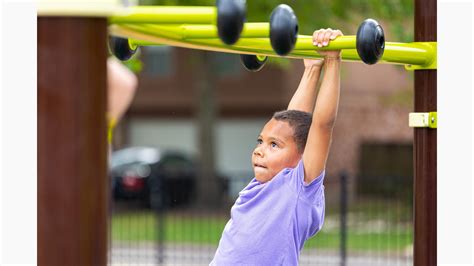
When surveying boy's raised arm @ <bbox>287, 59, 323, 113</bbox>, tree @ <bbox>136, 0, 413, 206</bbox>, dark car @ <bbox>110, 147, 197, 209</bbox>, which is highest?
tree @ <bbox>136, 0, 413, 206</bbox>

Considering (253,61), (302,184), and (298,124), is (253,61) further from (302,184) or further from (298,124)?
(302,184)

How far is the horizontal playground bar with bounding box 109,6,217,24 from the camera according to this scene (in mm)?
Answer: 2020

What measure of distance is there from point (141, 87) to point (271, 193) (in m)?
20.9

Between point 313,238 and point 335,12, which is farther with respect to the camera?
point 335,12

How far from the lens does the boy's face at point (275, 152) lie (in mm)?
2867

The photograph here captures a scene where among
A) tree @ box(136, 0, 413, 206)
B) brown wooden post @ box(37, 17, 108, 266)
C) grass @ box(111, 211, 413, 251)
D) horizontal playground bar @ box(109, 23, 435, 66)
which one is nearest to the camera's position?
brown wooden post @ box(37, 17, 108, 266)

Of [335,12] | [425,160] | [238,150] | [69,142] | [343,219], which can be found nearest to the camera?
[69,142]

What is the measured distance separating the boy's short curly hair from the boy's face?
12 mm

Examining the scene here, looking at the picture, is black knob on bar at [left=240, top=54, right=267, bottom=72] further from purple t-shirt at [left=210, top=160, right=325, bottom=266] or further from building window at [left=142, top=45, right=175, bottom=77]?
building window at [left=142, top=45, right=175, bottom=77]

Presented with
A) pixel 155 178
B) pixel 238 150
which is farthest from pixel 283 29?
pixel 238 150

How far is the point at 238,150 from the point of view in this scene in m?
24.2

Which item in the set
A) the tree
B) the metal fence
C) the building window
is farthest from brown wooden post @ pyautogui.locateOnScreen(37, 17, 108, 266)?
the building window

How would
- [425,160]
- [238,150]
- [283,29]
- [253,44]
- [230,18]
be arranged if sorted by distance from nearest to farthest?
1. [230,18]
2. [283,29]
3. [253,44]
4. [425,160]
5. [238,150]

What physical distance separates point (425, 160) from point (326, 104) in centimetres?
64
